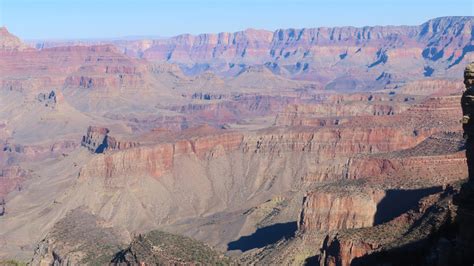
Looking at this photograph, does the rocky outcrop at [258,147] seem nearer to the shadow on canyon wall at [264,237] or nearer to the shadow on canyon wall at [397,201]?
the shadow on canyon wall at [264,237]

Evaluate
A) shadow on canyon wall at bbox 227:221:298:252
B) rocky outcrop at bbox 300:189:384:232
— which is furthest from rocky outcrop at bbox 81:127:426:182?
rocky outcrop at bbox 300:189:384:232

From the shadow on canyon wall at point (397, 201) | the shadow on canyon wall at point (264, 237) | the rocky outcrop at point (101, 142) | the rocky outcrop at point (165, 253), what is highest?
the shadow on canyon wall at point (397, 201)

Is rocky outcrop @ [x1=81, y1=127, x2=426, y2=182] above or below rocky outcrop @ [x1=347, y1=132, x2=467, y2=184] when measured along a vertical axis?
below

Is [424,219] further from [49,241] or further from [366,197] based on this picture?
[49,241]

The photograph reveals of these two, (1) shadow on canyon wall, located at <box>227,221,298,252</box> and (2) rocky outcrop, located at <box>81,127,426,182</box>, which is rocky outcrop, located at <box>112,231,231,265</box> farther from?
(2) rocky outcrop, located at <box>81,127,426,182</box>

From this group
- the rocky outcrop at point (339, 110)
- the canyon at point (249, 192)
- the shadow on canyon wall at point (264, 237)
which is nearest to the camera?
the canyon at point (249, 192)

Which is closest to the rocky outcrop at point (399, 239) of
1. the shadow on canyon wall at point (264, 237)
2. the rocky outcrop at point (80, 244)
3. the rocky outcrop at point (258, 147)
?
the rocky outcrop at point (80, 244)
